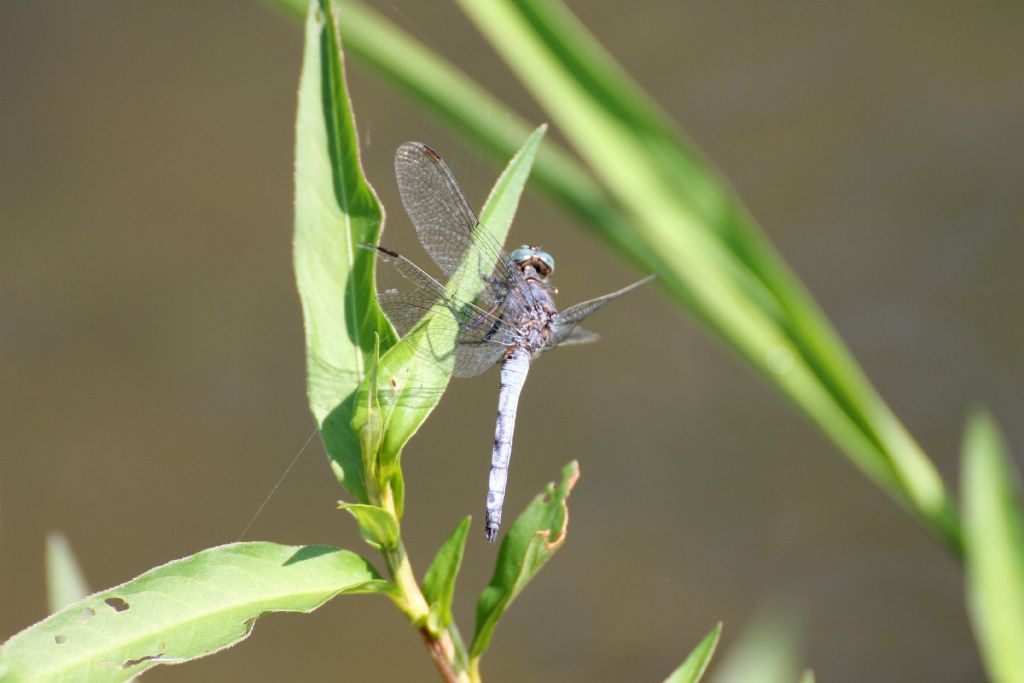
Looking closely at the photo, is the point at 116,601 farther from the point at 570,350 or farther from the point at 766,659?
the point at 570,350

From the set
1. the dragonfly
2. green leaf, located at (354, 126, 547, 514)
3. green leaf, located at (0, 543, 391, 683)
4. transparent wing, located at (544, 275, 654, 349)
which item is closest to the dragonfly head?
the dragonfly

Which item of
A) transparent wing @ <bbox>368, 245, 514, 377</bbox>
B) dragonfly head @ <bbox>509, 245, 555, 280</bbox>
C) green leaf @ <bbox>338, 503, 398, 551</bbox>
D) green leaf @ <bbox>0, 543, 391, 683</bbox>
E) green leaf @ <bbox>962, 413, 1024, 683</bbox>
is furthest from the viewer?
dragonfly head @ <bbox>509, 245, 555, 280</bbox>

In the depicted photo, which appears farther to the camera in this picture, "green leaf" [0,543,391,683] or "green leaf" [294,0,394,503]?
"green leaf" [294,0,394,503]

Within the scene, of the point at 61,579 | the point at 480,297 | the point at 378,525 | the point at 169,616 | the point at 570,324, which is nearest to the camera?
the point at 169,616

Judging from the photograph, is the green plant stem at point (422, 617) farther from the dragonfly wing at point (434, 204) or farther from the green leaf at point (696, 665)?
the dragonfly wing at point (434, 204)

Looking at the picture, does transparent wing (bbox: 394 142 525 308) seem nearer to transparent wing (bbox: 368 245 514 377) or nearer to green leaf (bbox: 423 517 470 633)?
transparent wing (bbox: 368 245 514 377)

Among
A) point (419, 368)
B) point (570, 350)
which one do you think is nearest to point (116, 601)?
point (419, 368)
